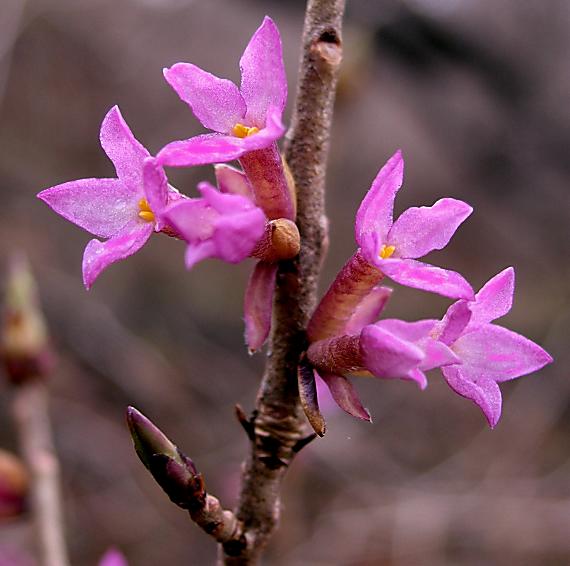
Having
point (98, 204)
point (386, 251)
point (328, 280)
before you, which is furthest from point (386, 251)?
point (328, 280)

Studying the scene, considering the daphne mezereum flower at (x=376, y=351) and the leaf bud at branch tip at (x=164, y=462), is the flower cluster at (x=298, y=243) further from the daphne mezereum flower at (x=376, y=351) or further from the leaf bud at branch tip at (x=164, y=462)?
the leaf bud at branch tip at (x=164, y=462)

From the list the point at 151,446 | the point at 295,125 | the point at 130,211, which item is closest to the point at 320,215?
the point at 295,125

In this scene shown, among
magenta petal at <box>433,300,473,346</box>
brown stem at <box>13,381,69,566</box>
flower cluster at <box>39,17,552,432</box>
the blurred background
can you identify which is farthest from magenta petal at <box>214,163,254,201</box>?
the blurred background

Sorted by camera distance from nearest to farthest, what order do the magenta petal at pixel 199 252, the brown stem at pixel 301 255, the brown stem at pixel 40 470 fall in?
the magenta petal at pixel 199 252 → the brown stem at pixel 301 255 → the brown stem at pixel 40 470

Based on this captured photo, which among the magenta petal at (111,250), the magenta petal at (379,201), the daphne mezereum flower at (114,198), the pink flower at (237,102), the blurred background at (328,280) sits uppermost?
the pink flower at (237,102)

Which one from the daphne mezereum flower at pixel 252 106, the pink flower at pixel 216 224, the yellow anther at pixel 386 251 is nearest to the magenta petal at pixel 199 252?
the pink flower at pixel 216 224

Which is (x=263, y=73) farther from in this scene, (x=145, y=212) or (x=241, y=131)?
(x=145, y=212)
